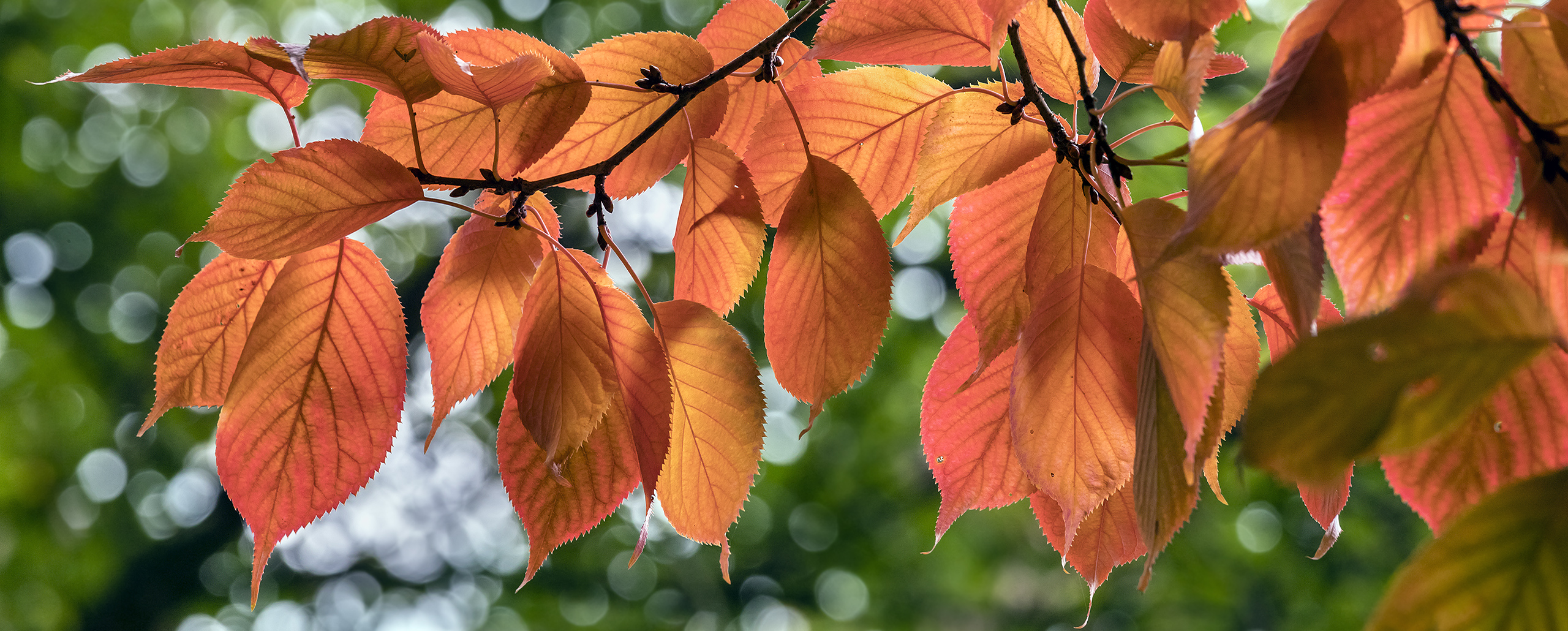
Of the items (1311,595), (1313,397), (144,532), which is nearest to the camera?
(1313,397)

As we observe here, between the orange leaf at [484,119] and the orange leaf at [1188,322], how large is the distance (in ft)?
0.95

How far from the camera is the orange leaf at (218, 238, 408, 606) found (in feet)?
1.54

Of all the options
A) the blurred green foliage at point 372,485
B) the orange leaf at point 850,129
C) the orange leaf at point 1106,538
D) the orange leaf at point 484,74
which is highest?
the orange leaf at point 484,74

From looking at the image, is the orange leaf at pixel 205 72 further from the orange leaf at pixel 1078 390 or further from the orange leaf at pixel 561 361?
the orange leaf at pixel 1078 390

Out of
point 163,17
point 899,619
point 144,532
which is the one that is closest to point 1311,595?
point 899,619

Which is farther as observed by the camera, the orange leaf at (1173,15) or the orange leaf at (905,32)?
the orange leaf at (905,32)

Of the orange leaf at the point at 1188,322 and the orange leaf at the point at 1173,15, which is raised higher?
the orange leaf at the point at 1173,15

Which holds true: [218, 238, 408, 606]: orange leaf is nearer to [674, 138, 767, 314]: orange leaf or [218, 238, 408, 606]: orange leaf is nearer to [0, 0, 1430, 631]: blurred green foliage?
[674, 138, 767, 314]: orange leaf

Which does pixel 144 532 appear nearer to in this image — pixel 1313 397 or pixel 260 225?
pixel 260 225

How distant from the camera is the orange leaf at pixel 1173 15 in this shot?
34 centimetres

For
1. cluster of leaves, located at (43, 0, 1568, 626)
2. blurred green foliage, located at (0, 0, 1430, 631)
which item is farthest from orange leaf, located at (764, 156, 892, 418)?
blurred green foliage, located at (0, 0, 1430, 631)

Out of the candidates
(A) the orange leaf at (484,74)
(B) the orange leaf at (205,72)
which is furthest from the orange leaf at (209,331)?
(A) the orange leaf at (484,74)

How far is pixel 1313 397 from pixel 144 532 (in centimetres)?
577

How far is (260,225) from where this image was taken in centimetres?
42
